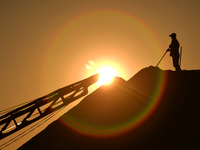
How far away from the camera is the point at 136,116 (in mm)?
10703

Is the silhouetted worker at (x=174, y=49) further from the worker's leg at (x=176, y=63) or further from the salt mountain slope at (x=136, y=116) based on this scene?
the salt mountain slope at (x=136, y=116)

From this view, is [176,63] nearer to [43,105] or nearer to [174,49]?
[174,49]

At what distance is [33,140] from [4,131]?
4.51 feet

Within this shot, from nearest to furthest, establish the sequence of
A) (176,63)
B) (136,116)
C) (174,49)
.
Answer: (136,116) < (174,49) < (176,63)

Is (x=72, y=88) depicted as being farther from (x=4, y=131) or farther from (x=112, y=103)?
(x=4, y=131)

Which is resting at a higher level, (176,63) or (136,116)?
(176,63)

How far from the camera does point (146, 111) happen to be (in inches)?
426

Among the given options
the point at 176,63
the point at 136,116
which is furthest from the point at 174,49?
the point at 136,116

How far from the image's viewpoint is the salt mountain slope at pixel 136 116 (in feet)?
30.3

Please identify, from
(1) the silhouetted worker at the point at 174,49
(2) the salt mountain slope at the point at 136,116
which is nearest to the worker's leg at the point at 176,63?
→ (1) the silhouetted worker at the point at 174,49

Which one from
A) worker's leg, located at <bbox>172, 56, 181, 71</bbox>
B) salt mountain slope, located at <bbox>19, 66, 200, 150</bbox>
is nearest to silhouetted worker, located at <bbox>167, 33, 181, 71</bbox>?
worker's leg, located at <bbox>172, 56, 181, 71</bbox>

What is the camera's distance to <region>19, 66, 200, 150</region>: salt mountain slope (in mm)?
9234

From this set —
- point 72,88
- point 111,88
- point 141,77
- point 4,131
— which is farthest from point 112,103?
point 4,131

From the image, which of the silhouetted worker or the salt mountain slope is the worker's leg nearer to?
the silhouetted worker
